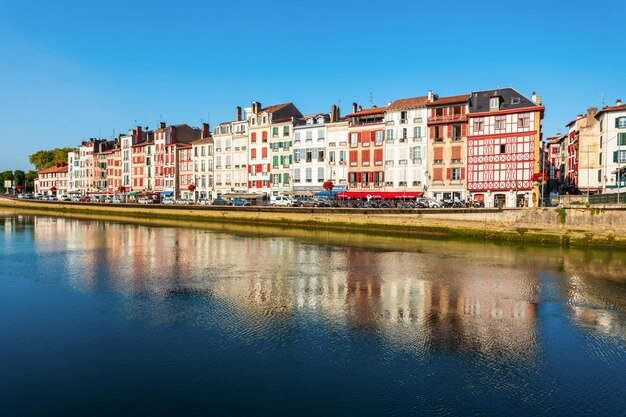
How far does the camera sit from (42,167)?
4847 inches

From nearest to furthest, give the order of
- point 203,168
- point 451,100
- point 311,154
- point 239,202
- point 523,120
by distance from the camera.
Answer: point 523,120 → point 451,100 → point 239,202 → point 311,154 → point 203,168

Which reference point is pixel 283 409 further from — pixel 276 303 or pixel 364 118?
pixel 364 118

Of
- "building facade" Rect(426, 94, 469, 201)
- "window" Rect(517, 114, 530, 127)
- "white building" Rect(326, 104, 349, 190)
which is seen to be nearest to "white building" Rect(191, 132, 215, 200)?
"white building" Rect(326, 104, 349, 190)

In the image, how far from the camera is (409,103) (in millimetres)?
52562

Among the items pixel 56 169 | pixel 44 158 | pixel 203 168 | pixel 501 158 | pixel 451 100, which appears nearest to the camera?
pixel 501 158

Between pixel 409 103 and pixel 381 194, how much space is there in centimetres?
1101

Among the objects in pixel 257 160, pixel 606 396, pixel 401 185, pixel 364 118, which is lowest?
pixel 606 396

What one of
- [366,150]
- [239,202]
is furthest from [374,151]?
[239,202]

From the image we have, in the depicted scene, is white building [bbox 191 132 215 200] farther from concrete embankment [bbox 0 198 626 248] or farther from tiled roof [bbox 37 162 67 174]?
tiled roof [bbox 37 162 67 174]

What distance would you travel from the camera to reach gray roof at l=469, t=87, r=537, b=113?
46531mm

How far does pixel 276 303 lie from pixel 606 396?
10.1 meters

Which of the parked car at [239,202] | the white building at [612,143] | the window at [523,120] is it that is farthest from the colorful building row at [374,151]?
the white building at [612,143]

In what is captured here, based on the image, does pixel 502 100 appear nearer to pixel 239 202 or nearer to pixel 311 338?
pixel 239 202

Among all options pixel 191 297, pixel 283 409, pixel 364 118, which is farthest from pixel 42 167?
pixel 283 409
